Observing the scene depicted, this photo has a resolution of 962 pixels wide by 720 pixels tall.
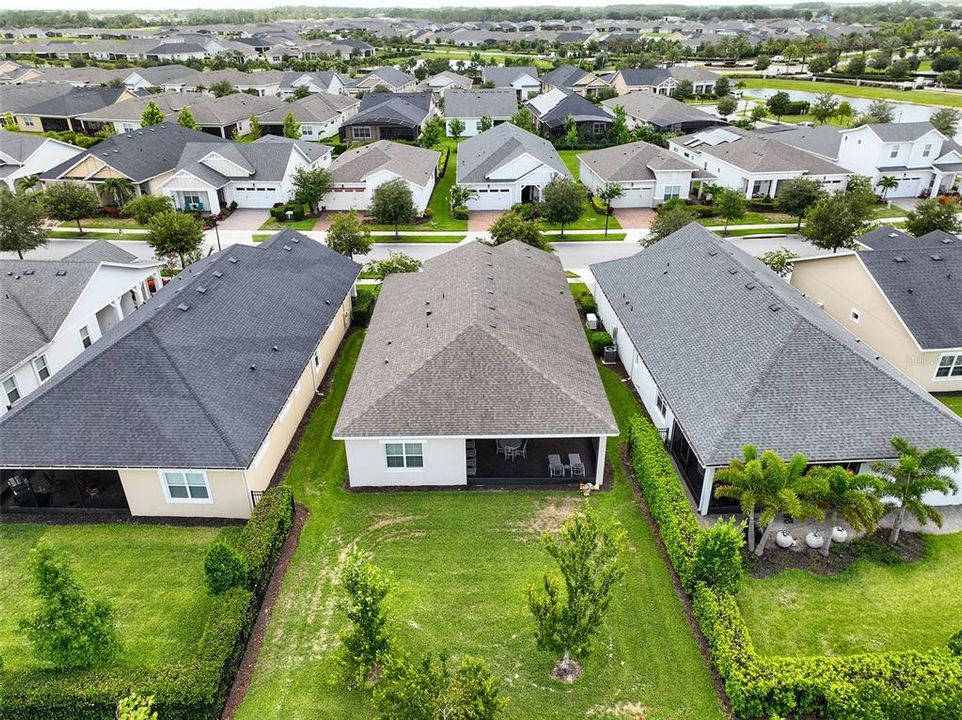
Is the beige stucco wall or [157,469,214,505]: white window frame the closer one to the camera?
[157,469,214,505]: white window frame

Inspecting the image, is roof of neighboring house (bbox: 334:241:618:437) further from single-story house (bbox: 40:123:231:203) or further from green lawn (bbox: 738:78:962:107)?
green lawn (bbox: 738:78:962:107)

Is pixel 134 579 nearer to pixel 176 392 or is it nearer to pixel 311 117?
pixel 176 392

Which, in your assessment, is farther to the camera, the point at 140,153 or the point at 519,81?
the point at 519,81

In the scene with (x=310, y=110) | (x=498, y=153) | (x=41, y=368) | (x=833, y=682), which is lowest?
(x=833, y=682)

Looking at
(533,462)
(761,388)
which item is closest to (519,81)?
(533,462)

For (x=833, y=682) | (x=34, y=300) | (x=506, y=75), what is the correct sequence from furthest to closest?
(x=506, y=75) → (x=34, y=300) → (x=833, y=682)

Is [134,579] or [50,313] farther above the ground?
[50,313]

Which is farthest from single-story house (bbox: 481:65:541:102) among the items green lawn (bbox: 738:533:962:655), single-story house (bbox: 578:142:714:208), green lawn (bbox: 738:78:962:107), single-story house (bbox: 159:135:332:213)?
green lawn (bbox: 738:533:962:655)
